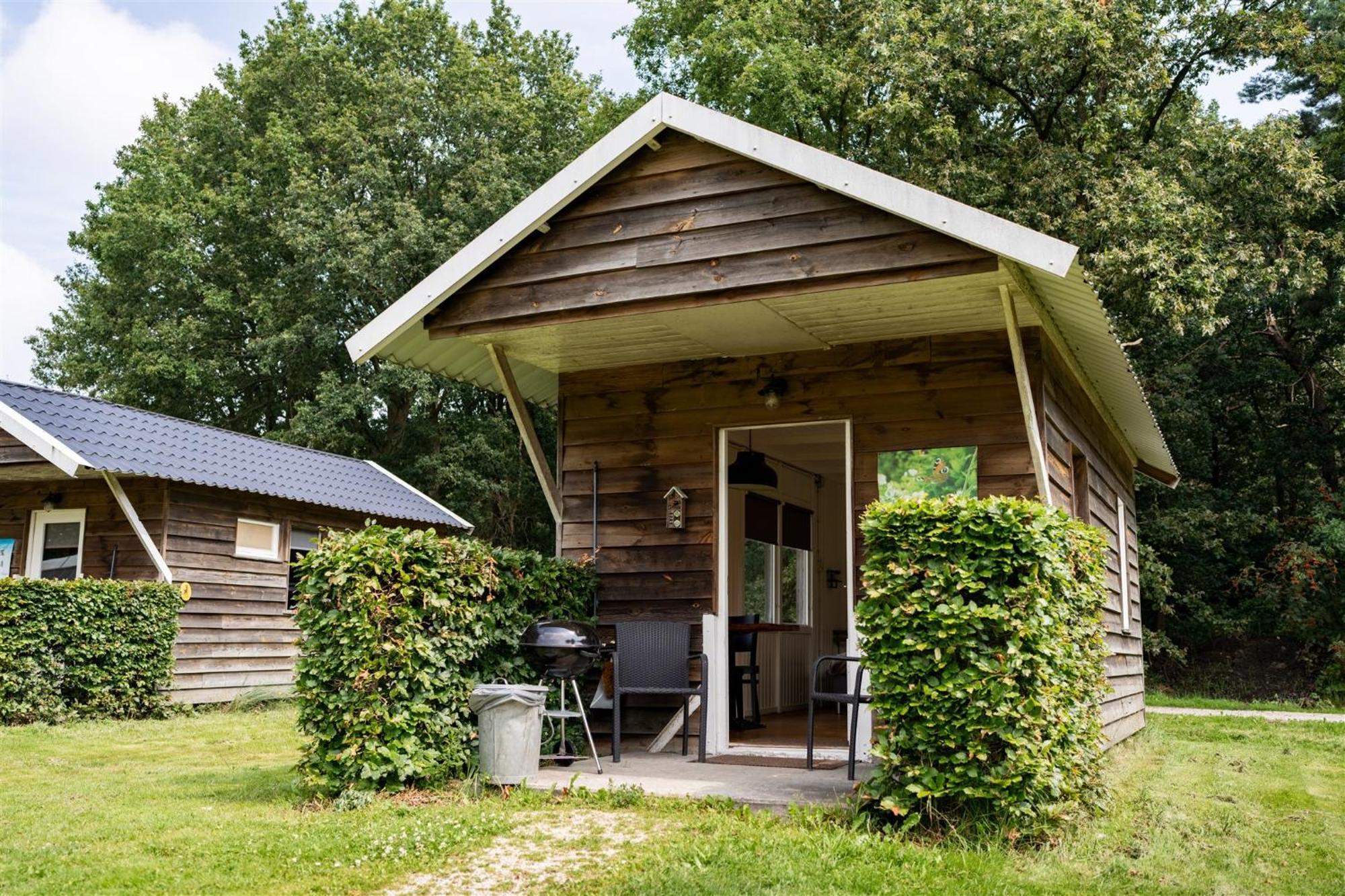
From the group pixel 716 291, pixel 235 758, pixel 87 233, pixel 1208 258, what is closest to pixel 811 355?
pixel 716 291

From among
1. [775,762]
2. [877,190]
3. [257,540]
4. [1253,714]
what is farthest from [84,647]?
[1253,714]

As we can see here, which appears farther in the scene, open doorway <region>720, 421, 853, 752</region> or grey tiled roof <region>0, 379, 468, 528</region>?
grey tiled roof <region>0, 379, 468, 528</region>

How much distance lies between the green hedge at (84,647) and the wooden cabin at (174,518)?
65cm

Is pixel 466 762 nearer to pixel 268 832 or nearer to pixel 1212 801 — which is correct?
pixel 268 832

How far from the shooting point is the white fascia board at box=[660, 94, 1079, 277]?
5645mm

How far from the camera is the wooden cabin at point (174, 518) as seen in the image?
464 inches

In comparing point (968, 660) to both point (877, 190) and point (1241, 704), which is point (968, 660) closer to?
point (877, 190)

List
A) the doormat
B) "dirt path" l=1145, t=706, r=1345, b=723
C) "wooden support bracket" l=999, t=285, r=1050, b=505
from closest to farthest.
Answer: "wooden support bracket" l=999, t=285, r=1050, b=505 → the doormat → "dirt path" l=1145, t=706, r=1345, b=723

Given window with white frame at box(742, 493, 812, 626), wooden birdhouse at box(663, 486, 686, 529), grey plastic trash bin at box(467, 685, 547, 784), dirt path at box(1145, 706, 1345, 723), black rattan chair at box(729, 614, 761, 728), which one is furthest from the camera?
dirt path at box(1145, 706, 1345, 723)

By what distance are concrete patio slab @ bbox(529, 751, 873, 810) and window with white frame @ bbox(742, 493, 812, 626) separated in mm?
3449

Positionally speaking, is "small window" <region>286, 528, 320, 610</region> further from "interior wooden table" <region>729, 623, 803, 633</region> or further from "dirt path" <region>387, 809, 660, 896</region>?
"dirt path" <region>387, 809, 660, 896</region>

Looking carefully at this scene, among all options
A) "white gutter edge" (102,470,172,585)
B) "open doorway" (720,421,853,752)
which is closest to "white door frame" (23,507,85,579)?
"white gutter edge" (102,470,172,585)

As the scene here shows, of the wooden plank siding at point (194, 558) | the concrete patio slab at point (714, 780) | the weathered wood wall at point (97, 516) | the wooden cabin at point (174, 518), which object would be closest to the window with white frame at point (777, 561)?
the concrete patio slab at point (714, 780)

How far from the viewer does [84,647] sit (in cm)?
1067
